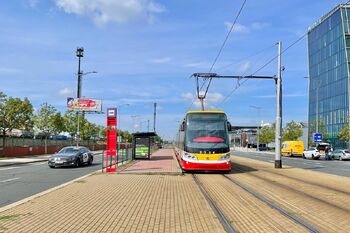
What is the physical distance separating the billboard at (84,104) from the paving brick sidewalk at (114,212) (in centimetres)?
6386

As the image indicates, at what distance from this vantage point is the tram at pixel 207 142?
22.6 meters

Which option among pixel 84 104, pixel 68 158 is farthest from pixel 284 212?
pixel 84 104

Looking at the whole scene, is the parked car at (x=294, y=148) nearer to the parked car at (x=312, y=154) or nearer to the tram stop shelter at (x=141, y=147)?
the parked car at (x=312, y=154)

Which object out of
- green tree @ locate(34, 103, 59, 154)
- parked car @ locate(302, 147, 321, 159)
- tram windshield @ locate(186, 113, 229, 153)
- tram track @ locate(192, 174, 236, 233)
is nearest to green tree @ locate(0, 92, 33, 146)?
green tree @ locate(34, 103, 59, 154)

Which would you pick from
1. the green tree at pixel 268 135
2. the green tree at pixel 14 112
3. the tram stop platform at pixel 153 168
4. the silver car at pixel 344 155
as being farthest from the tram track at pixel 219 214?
the green tree at pixel 268 135

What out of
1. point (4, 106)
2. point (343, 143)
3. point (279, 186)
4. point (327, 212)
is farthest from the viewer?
point (343, 143)

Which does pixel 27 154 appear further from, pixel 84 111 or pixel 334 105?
pixel 334 105

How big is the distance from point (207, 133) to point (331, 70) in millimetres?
67874

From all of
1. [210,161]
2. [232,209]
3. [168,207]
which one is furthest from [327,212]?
[210,161]

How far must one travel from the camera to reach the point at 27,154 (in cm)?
4928

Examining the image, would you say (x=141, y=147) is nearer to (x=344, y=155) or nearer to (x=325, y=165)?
(x=325, y=165)

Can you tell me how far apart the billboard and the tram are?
55039 mm

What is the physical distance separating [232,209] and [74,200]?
14.0ft

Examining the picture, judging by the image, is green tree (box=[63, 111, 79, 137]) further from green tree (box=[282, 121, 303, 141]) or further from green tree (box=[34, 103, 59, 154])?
green tree (box=[282, 121, 303, 141])
